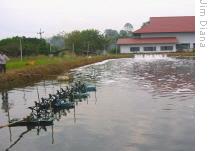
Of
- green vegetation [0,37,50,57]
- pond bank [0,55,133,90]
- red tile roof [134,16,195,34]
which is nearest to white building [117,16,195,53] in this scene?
red tile roof [134,16,195,34]

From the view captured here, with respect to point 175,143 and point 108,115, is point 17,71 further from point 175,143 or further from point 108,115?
point 175,143

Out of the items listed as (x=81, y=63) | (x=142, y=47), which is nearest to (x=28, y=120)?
(x=81, y=63)

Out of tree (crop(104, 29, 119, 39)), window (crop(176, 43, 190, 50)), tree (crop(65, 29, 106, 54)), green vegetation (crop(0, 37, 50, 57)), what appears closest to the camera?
green vegetation (crop(0, 37, 50, 57))

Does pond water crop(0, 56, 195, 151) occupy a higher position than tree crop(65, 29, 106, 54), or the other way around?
tree crop(65, 29, 106, 54)

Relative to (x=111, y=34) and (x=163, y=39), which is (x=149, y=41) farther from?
(x=111, y=34)

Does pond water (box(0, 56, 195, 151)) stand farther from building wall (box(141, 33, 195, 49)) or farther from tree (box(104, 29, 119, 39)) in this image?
tree (box(104, 29, 119, 39))

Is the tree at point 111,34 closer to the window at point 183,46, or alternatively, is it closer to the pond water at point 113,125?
the window at point 183,46

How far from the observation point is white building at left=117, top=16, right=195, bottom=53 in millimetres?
64625

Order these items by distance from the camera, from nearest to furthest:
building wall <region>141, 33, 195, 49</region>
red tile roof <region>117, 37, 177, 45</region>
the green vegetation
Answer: the green vegetation → red tile roof <region>117, 37, 177, 45</region> → building wall <region>141, 33, 195, 49</region>

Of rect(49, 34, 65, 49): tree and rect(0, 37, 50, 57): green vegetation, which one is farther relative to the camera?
rect(49, 34, 65, 49): tree

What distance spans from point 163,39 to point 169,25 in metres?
4.32

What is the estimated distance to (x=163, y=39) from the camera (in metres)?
65.3

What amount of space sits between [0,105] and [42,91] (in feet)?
13.1

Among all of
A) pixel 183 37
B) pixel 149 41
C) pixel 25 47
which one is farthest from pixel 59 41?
pixel 25 47
